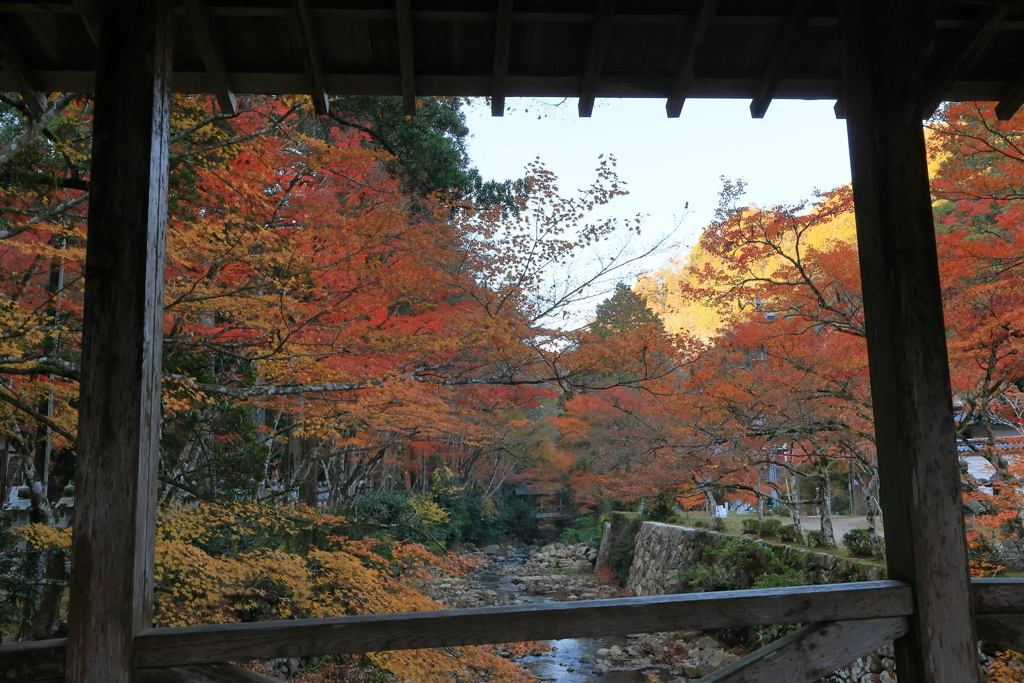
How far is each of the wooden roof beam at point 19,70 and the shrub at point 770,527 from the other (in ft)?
37.2

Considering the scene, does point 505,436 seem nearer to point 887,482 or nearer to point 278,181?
point 278,181

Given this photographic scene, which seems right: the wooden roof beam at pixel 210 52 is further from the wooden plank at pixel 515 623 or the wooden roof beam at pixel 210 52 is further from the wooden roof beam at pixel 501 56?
the wooden plank at pixel 515 623

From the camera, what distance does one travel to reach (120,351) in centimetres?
168

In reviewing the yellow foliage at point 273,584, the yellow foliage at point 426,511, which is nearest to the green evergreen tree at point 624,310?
the yellow foliage at point 426,511

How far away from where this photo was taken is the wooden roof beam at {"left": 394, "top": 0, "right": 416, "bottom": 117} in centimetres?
209

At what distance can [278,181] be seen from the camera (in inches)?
295

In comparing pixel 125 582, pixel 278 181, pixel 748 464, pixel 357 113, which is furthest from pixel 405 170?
pixel 125 582

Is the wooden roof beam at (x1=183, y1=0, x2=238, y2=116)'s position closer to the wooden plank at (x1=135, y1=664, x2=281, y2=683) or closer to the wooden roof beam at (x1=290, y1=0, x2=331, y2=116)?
the wooden roof beam at (x1=290, y1=0, x2=331, y2=116)

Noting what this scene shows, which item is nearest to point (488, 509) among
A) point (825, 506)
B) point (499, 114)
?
point (825, 506)

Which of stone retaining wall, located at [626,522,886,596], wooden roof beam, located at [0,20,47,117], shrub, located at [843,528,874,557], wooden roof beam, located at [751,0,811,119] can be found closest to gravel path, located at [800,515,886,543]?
stone retaining wall, located at [626,522,886,596]

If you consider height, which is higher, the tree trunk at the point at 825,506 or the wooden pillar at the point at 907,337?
the wooden pillar at the point at 907,337

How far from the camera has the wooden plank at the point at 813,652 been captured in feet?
5.91

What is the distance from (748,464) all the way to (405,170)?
575 centimetres

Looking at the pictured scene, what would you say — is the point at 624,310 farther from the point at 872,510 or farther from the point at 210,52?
the point at 210,52
